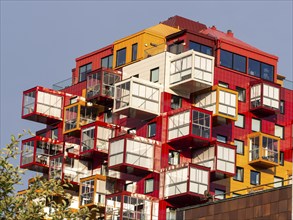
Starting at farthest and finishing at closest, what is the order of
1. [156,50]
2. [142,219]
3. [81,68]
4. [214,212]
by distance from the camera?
[81,68] < [156,50] < [142,219] < [214,212]

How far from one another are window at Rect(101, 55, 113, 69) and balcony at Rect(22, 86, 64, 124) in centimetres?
516

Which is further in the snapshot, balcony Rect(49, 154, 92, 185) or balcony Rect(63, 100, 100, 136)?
balcony Rect(63, 100, 100, 136)

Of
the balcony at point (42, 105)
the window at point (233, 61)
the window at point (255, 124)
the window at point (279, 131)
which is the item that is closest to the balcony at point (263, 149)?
the window at point (255, 124)

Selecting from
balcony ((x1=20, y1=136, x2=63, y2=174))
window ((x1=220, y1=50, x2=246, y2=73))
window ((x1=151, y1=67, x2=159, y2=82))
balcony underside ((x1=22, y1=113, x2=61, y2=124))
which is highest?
window ((x1=220, y1=50, x2=246, y2=73))

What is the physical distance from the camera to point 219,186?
128 metres

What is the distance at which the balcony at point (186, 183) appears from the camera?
4791 inches

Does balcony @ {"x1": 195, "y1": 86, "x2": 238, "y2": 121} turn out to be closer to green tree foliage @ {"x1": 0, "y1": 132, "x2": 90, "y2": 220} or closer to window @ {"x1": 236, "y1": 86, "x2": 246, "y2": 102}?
window @ {"x1": 236, "y1": 86, "x2": 246, "y2": 102}

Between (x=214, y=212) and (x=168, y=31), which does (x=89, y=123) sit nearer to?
(x=168, y=31)

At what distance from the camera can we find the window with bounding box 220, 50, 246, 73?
133 m

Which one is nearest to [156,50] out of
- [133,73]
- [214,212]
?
Answer: [133,73]

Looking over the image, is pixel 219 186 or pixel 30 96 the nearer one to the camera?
pixel 219 186

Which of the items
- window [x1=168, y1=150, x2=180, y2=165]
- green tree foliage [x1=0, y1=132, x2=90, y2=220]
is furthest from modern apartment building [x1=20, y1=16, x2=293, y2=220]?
green tree foliage [x1=0, y1=132, x2=90, y2=220]

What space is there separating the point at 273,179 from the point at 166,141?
12.7 m

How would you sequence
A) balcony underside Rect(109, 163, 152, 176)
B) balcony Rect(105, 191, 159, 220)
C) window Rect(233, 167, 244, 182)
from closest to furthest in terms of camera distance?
balcony Rect(105, 191, 159, 220), balcony underside Rect(109, 163, 152, 176), window Rect(233, 167, 244, 182)
